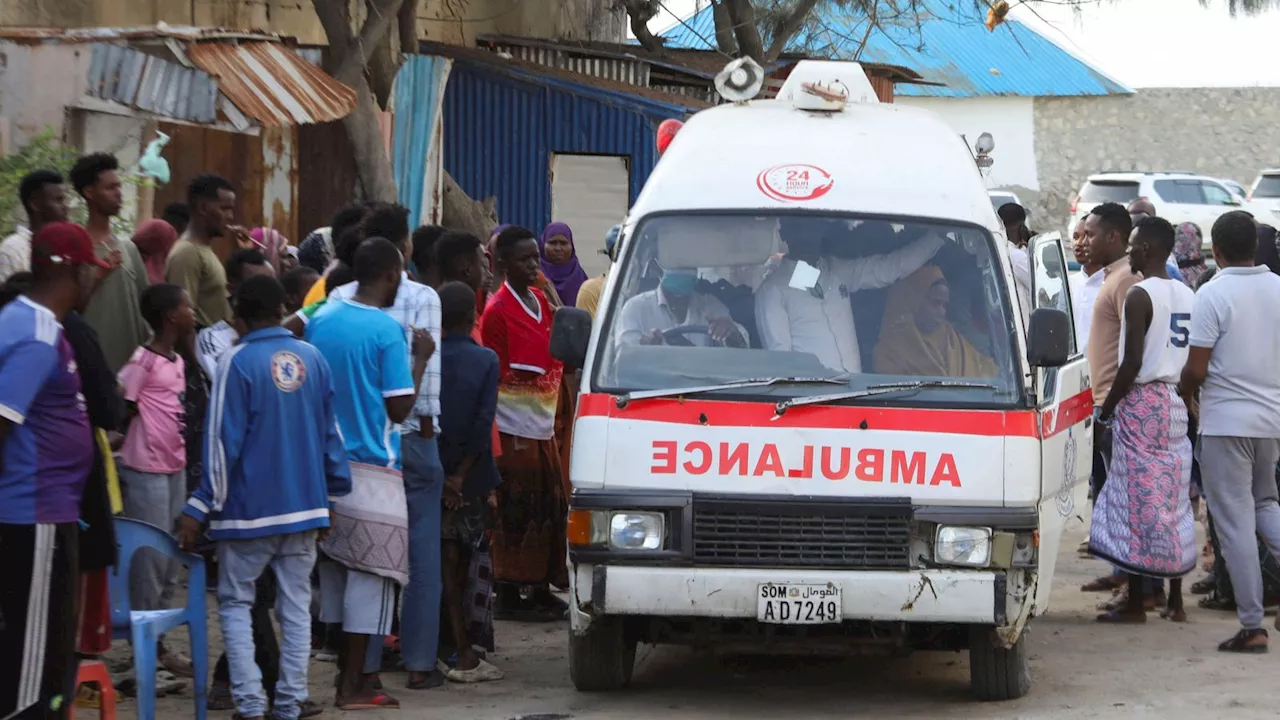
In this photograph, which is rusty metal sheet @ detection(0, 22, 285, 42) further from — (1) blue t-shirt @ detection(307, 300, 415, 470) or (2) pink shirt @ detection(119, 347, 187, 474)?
(1) blue t-shirt @ detection(307, 300, 415, 470)

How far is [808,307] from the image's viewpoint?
682cm

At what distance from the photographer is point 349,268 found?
23.5ft

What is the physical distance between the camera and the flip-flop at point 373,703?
6.62 metres

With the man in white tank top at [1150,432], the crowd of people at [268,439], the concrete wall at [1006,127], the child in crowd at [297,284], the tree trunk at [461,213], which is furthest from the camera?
the concrete wall at [1006,127]

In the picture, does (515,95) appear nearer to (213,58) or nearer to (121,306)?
(213,58)

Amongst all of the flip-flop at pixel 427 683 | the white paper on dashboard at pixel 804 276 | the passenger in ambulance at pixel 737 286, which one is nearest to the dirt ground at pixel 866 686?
the flip-flop at pixel 427 683

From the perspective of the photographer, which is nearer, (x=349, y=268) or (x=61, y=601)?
(x=61, y=601)

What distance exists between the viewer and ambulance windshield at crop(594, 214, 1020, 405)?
666 cm

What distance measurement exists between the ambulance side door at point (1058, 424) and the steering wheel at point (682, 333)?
1.29 metres

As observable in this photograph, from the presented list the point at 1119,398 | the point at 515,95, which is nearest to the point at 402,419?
the point at 1119,398

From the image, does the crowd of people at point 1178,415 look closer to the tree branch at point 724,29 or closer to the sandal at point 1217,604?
the sandal at point 1217,604

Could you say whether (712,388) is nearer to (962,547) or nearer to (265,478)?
(962,547)

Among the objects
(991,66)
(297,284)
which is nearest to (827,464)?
(297,284)

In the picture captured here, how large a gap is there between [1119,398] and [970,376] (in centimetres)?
219
